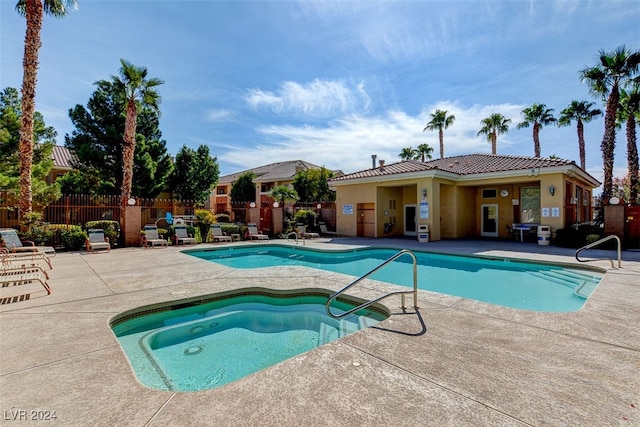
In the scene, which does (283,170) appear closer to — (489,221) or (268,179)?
(268,179)

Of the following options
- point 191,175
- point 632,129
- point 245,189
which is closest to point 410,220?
point 632,129

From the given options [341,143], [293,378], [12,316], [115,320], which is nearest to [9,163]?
[12,316]

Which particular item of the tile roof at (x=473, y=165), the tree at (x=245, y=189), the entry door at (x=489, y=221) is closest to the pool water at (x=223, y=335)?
the tile roof at (x=473, y=165)

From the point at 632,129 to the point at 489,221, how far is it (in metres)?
9.69

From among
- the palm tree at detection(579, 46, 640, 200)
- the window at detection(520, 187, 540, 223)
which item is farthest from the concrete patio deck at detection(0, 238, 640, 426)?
the palm tree at detection(579, 46, 640, 200)

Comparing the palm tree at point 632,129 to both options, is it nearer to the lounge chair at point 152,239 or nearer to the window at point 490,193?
the window at point 490,193

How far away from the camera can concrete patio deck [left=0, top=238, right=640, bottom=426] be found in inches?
99.0

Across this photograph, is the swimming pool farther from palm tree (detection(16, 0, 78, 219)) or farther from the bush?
palm tree (detection(16, 0, 78, 219))

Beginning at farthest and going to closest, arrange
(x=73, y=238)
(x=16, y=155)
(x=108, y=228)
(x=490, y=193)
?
(x=490, y=193) → (x=16, y=155) → (x=108, y=228) → (x=73, y=238)

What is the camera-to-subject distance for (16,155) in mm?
17219

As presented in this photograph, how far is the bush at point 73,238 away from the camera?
45.4 ft

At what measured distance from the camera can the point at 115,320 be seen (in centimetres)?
501

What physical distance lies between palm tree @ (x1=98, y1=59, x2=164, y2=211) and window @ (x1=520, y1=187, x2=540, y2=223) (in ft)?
72.6

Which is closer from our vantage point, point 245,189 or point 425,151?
point 245,189
